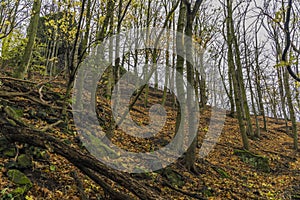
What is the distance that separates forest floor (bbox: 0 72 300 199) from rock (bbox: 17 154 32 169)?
80 millimetres

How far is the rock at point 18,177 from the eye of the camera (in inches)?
139

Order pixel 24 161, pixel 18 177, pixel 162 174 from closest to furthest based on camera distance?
pixel 18 177
pixel 24 161
pixel 162 174

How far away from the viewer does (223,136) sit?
12.6 meters

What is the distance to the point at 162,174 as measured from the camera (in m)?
5.97

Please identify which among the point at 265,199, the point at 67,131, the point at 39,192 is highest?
the point at 67,131

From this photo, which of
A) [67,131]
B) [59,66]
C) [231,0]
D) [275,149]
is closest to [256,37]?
[231,0]

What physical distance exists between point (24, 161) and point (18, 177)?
0.54m

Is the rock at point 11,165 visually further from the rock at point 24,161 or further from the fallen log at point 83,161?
the fallen log at point 83,161

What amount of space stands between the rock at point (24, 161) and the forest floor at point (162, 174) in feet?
0.26

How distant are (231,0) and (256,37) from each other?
6134 mm

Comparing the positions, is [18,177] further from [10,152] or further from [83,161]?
[83,161]

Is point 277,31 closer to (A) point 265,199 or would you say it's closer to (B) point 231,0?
(B) point 231,0

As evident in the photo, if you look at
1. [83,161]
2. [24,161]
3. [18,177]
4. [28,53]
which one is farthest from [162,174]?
[28,53]

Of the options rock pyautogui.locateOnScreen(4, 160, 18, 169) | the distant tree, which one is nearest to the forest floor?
rock pyautogui.locateOnScreen(4, 160, 18, 169)
